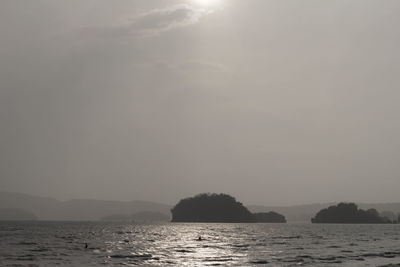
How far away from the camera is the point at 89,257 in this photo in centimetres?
6706

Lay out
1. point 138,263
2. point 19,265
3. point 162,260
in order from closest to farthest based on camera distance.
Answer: point 19,265, point 138,263, point 162,260

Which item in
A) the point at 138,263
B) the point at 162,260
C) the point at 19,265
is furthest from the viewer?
the point at 162,260

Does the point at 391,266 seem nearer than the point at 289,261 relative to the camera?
Yes

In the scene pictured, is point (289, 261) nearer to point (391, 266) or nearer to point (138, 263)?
point (391, 266)

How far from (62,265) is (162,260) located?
13.5 meters

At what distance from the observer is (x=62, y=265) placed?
5594cm

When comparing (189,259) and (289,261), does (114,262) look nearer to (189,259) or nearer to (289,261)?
(189,259)

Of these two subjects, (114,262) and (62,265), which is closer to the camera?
(62,265)

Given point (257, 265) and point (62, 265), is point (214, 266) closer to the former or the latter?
point (257, 265)

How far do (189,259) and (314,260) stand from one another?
1685cm

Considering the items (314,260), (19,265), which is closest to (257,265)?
(314,260)

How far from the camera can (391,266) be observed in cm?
5678

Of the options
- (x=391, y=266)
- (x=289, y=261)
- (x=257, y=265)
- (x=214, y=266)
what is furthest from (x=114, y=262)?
(x=391, y=266)

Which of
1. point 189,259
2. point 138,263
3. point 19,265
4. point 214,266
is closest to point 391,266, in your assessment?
point 214,266
